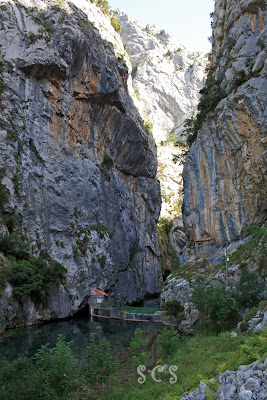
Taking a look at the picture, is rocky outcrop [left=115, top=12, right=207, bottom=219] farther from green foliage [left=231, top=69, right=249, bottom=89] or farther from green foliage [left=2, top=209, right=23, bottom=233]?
green foliage [left=231, top=69, right=249, bottom=89]

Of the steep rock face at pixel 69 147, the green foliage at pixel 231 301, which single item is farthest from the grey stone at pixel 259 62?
the steep rock face at pixel 69 147

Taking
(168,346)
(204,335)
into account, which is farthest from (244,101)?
(168,346)

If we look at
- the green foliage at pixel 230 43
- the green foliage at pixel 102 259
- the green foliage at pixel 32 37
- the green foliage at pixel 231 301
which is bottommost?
the green foliage at pixel 231 301

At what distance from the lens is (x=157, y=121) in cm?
9256

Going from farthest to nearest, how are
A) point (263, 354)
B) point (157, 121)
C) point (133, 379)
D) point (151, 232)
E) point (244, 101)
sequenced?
point (157, 121) < point (151, 232) < point (244, 101) < point (133, 379) < point (263, 354)

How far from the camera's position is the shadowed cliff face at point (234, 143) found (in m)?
26.3

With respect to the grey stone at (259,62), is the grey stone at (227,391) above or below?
below

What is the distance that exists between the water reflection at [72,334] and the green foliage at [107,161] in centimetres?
2127

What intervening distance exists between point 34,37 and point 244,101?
25531mm

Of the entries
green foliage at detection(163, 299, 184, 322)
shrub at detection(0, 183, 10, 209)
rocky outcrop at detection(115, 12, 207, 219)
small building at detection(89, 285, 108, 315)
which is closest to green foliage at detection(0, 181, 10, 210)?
shrub at detection(0, 183, 10, 209)

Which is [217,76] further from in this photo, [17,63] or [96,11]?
[96,11]

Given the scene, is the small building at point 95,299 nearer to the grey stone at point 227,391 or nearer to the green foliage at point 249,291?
the green foliage at point 249,291

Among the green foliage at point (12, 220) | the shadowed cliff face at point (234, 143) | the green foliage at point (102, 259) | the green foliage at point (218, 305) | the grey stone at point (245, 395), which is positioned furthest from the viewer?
the green foliage at point (102, 259)

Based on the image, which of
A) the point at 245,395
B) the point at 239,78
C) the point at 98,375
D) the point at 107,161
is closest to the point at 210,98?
the point at 239,78
